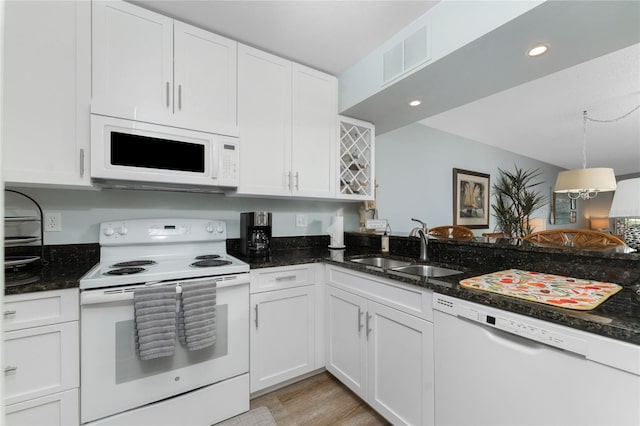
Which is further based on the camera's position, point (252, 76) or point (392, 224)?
point (392, 224)

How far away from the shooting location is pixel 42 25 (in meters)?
1.36

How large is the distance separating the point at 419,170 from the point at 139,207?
307 centimetres

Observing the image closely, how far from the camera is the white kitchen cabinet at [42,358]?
1.12 m

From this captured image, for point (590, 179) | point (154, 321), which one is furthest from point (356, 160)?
point (590, 179)

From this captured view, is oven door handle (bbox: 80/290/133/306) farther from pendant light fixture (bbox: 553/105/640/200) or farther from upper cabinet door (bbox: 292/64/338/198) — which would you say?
pendant light fixture (bbox: 553/105/640/200)

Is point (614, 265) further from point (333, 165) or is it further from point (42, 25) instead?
point (42, 25)

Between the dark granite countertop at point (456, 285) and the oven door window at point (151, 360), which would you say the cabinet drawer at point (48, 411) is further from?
the dark granite countertop at point (456, 285)

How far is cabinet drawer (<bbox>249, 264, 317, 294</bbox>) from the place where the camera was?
5.52ft

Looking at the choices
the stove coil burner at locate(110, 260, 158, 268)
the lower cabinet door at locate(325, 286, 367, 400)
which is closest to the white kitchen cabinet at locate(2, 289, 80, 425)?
the stove coil burner at locate(110, 260, 158, 268)

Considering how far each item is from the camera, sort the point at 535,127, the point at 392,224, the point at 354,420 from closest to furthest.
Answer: the point at 354,420 → the point at 392,224 → the point at 535,127

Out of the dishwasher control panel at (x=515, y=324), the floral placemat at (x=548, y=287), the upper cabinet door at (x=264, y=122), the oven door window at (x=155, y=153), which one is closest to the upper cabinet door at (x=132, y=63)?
the oven door window at (x=155, y=153)

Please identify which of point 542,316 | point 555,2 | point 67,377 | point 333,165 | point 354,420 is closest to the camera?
Answer: point 542,316

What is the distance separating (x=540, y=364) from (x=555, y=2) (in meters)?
1.40

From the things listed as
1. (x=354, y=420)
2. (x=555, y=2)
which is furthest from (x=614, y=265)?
(x=354, y=420)
